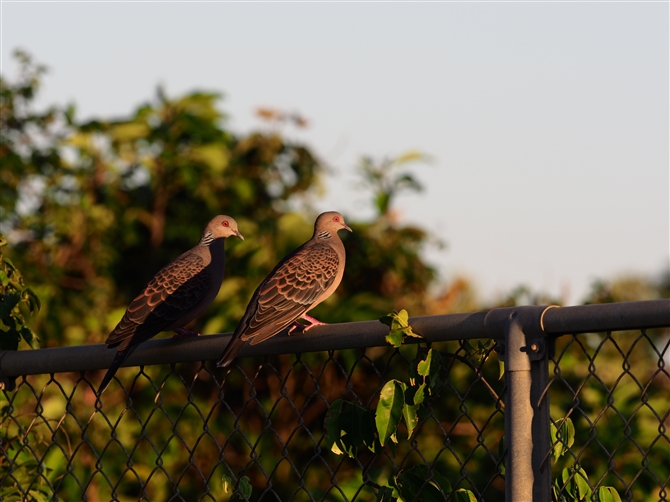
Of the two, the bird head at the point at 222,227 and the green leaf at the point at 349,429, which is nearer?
the green leaf at the point at 349,429

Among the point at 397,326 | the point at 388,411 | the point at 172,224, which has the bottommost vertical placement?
the point at 172,224

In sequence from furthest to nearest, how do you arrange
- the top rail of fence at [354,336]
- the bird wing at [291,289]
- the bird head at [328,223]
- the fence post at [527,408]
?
the bird head at [328,223], the bird wing at [291,289], the fence post at [527,408], the top rail of fence at [354,336]

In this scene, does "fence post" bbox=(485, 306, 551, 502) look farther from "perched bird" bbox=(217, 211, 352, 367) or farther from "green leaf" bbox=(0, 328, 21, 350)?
"green leaf" bbox=(0, 328, 21, 350)

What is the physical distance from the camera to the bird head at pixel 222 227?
632 centimetres

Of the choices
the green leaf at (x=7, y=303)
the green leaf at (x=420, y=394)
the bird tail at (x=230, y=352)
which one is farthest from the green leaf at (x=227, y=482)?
the green leaf at (x=7, y=303)

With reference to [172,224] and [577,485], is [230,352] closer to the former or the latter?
[577,485]

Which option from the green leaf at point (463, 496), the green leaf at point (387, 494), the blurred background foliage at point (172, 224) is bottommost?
the blurred background foliage at point (172, 224)

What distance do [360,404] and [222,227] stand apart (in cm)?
405

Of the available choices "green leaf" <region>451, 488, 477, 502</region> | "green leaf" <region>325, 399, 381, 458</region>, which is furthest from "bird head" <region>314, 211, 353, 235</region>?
"green leaf" <region>451, 488, 477, 502</region>

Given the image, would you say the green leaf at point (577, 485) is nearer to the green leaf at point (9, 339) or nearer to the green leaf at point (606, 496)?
the green leaf at point (606, 496)

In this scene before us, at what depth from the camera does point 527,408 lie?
2123 millimetres

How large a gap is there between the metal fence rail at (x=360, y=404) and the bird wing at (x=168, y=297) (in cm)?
34

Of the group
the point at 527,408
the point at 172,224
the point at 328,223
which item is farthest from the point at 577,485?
the point at 172,224

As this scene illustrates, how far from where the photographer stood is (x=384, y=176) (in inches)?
A: 365
